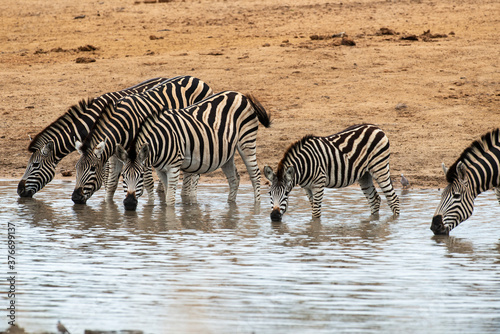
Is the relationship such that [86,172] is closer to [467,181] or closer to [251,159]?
[251,159]

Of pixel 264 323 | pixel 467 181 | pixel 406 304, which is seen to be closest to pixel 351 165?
pixel 467 181

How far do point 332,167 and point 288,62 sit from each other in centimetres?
916

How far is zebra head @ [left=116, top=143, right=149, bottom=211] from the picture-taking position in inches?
405

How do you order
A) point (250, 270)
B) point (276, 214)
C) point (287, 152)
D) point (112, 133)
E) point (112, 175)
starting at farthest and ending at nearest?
point (112, 175) → point (112, 133) → point (287, 152) → point (276, 214) → point (250, 270)

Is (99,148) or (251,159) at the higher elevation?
(99,148)

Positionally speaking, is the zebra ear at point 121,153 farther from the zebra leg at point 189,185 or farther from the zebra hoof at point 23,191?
the zebra hoof at point 23,191

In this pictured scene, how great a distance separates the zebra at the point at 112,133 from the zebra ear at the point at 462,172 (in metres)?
4.17

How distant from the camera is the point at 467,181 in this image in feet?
29.3

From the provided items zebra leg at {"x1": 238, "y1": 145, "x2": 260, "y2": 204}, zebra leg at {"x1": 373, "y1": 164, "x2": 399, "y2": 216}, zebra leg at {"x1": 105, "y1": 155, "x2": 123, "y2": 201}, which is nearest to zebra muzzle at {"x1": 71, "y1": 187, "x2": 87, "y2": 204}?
zebra leg at {"x1": 105, "y1": 155, "x2": 123, "y2": 201}

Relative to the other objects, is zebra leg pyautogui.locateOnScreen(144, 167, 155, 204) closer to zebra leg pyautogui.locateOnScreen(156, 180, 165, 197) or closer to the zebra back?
zebra leg pyautogui.locateOnScreen(156, 180, 165, 197)

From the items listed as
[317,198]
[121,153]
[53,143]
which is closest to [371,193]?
[317,198]

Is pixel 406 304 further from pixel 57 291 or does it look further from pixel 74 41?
pixel 74 41

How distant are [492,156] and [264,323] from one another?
15.0ft

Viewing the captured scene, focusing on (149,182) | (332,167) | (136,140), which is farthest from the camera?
(149,182)
